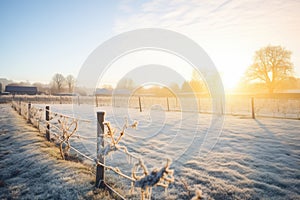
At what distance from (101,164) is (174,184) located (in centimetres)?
120

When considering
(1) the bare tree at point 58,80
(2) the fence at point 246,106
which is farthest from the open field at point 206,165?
(1) the bare tree at point 58,80

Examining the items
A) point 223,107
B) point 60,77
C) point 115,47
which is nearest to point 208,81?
point 223,107

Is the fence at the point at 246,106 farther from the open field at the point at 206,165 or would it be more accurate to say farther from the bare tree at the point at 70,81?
the bare tree at the point at 70,81

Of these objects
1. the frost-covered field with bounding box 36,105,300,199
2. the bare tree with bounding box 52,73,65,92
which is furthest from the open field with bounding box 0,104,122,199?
the bare tree with bounding box 52,73,65,92

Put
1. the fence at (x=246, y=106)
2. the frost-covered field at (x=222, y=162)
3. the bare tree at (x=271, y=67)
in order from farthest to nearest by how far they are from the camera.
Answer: the bare tree at (x=271, y=67) < the fence at (x=246, y=106) < the frost-covered field at (x=222, y=162)

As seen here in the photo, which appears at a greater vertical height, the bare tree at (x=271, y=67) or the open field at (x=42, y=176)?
the bare tree at (x=271, y=67)

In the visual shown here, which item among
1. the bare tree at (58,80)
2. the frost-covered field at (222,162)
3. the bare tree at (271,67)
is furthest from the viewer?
the bare tree at (58,80)

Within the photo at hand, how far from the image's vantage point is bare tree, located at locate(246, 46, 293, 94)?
2503 cm

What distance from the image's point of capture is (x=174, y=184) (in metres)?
2.79

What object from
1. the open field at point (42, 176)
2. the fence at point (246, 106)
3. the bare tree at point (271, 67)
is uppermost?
the bare tree at point (271, 67)

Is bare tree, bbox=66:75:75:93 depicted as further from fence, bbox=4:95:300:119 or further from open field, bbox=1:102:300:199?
open field, bbox=1:102:300:199

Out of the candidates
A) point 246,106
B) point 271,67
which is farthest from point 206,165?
point 271,67

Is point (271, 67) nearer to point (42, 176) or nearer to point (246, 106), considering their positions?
point (246, 106)

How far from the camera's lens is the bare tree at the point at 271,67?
985 inches
